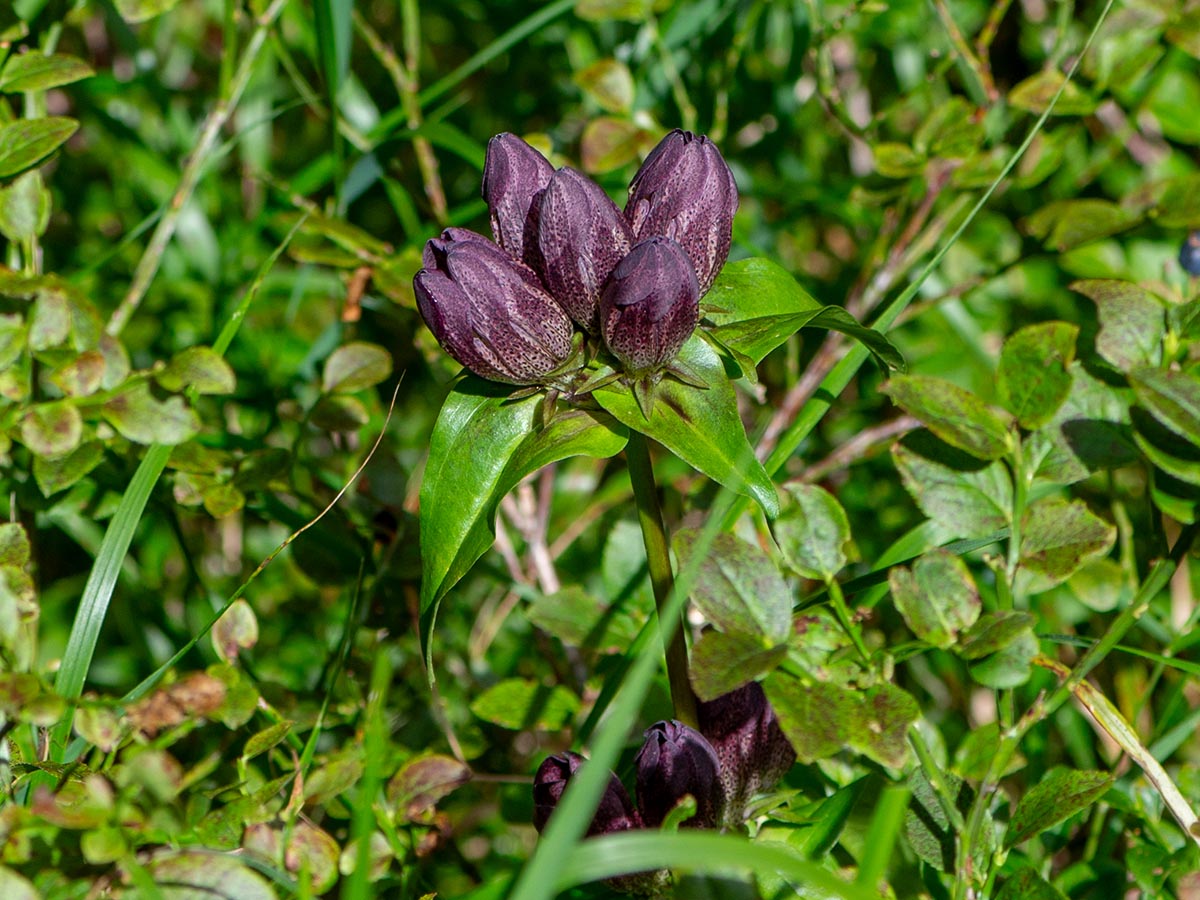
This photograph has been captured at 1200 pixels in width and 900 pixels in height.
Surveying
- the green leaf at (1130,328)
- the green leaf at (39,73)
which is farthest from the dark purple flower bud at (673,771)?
the green leaf at (39,73)

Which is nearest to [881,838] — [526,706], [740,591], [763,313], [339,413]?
[740,591]

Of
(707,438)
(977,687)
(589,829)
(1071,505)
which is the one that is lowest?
(977,687)

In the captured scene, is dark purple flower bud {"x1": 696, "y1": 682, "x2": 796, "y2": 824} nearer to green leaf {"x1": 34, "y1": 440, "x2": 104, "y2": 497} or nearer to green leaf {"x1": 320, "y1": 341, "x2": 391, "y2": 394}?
green leaf {"x1": 320, "y1": 341, "x2": 391, "y2": 394}

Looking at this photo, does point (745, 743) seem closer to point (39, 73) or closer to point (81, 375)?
point (81, 375)

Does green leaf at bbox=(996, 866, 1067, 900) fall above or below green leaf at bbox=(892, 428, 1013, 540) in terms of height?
below

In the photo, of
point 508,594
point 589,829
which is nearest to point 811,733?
point 589,829

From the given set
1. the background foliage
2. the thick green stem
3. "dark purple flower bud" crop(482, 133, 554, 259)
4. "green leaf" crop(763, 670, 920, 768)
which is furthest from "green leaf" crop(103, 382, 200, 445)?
"green leaf" crop(763, 670, 920, 768)

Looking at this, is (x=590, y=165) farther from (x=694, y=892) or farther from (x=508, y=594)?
(x=694, y=892)
